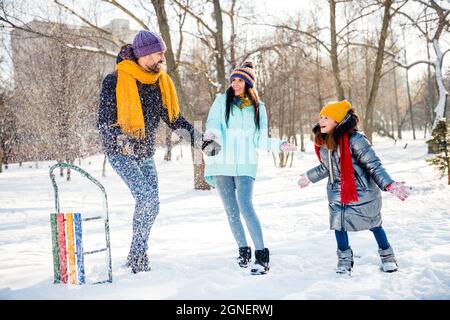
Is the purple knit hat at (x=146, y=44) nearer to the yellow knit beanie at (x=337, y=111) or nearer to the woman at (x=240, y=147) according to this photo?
the woman at (x=240, y=147)

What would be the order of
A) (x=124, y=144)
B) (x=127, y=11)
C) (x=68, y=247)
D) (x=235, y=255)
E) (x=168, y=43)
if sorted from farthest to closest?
(x=168, y=43) → (x=127, y=11) → (x=235, y=255) → (x=124, y=144) → (x=68, y=247)

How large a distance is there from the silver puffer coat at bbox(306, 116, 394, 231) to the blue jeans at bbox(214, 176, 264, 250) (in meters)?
0.65

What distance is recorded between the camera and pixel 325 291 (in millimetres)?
2580

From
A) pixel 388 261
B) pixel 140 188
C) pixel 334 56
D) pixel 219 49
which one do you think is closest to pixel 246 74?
pixel 140 188

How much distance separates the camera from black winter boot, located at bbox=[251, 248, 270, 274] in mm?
3007

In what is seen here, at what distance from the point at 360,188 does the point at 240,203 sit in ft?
3.20

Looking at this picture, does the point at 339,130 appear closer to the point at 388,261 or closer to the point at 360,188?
the point at 360,188

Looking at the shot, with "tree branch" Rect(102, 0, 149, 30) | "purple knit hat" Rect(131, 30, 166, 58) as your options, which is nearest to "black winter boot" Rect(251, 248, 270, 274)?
"purple knit hat" Rect(131, 30, 166, 58)

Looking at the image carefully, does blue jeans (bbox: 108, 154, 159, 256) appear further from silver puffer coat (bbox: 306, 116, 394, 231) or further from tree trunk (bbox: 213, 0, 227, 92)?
tree trunk (bbox: 213, 0, 227, 92)

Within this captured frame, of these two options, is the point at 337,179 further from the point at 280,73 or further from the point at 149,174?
the point at 280,73

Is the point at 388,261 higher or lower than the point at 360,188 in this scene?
lower

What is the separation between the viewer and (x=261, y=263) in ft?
10.1
